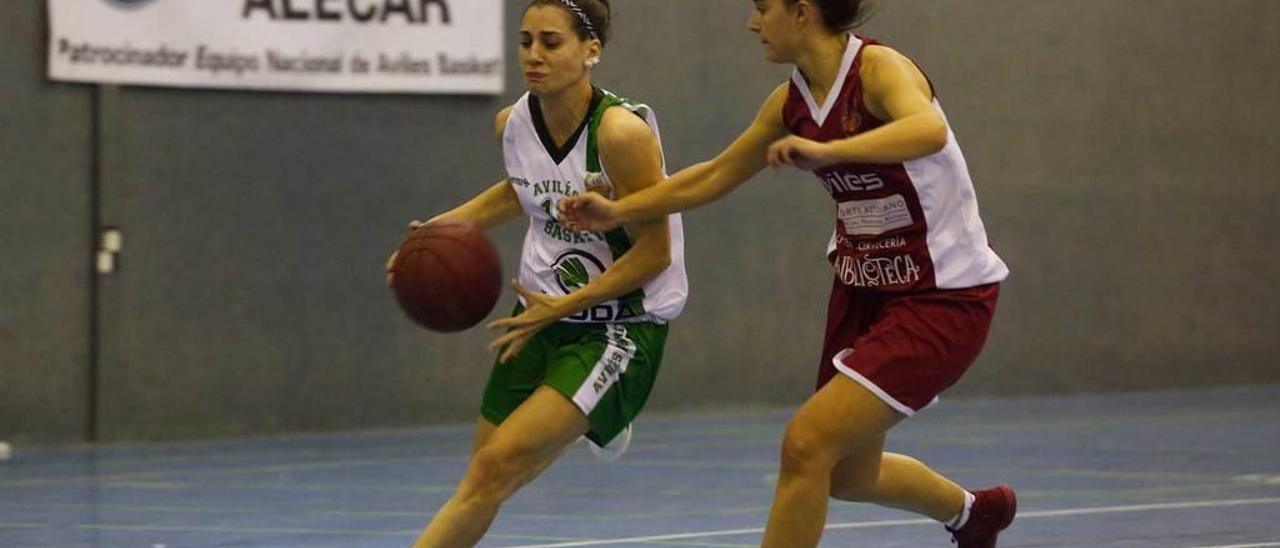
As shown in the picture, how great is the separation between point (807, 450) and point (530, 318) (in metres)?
0.79

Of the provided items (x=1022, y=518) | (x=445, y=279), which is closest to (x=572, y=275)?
(x=445, y=279)

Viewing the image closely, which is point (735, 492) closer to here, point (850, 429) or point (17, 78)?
point (850, 429)

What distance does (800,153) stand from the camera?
14.3ft

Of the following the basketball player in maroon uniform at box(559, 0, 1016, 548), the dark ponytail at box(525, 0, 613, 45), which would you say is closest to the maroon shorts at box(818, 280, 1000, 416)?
the basketball player in maroon uniform at box(559, 0, 1016, 548)

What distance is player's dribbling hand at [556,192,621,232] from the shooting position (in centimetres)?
495

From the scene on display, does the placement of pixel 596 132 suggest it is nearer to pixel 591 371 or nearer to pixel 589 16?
pixel 589 16

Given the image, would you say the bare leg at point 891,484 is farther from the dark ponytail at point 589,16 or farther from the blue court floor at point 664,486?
the dark ponytail at point 589,16

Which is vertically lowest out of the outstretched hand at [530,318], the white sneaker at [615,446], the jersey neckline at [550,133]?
the white sneaker at [615,446]

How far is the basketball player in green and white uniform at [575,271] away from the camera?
5.07 meters

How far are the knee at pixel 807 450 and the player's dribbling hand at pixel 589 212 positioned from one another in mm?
679

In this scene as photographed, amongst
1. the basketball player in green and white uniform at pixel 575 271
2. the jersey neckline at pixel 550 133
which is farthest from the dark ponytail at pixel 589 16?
the jersey neckline at pixel 550 133

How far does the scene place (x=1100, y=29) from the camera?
13508 mm

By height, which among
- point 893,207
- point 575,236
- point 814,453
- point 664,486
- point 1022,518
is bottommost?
point 664,486

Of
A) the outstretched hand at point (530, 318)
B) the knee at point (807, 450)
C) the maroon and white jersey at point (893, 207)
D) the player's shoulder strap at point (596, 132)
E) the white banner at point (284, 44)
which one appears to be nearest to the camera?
the knee at point (807, 450)
